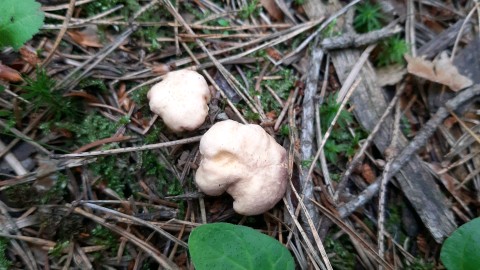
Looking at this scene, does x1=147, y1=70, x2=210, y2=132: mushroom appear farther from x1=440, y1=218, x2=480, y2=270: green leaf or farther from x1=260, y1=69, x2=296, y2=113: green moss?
x1=440, y1=218, x2=480, y2=270: green leaf

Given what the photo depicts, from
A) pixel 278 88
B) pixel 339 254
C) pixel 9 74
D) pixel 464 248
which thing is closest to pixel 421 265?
pixel 464 248

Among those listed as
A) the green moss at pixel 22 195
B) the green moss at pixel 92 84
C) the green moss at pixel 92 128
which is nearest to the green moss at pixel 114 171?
the green moss at pixel 92 128

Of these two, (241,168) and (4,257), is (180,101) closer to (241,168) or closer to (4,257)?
(241,168)

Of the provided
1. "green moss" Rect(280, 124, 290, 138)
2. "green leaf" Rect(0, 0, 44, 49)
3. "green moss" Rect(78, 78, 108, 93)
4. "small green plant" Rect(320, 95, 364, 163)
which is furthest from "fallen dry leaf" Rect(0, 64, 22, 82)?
"small green plant" Rect(320, 95, 364, 163)

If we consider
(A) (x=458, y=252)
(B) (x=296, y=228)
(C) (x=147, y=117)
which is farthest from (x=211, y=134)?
(A) (x=458, y=252)

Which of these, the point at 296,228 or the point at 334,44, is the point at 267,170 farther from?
the point at 334,44

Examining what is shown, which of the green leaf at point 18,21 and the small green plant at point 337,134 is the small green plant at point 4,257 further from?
the small green plant at point 337,134
